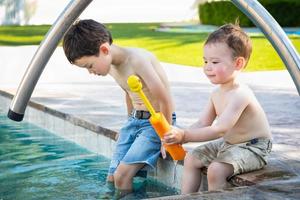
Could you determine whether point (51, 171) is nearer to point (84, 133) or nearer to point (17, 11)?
point (84, 133)

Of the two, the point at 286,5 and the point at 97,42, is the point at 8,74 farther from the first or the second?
the point at 286,5

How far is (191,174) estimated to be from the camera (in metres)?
3.61

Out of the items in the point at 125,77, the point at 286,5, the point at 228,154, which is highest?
the point at 286,5

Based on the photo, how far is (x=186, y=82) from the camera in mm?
8852

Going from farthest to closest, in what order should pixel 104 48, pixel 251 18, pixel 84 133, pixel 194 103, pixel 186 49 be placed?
pixel 186 49
pixel 194 103
pixel 84 133
pixel 104 48
pixel 251 18

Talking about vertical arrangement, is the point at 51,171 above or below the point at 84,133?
below

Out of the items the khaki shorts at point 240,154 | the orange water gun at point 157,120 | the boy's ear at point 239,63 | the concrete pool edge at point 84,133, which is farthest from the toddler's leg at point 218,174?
the concrete pool edge at point 84,133

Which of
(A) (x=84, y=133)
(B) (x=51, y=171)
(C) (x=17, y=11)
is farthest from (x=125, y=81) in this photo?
(C) (x=17, y=11)

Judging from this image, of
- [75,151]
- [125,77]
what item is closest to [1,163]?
[75,151]

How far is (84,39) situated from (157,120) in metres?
0.67

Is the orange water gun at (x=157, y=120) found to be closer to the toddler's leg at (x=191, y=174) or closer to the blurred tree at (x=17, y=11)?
the toddler's leg at (x=191, y=174)

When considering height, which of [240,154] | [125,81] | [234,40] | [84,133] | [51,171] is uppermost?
[234,40]

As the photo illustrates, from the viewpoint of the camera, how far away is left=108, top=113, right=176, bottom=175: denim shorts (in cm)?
403

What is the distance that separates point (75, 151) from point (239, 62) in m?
2.46
